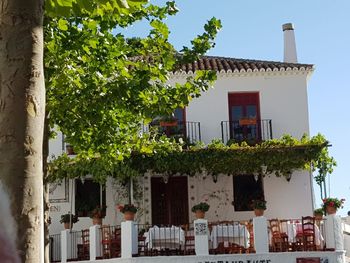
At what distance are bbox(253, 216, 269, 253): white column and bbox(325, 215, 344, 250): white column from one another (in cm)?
170

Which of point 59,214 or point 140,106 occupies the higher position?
point 140,106

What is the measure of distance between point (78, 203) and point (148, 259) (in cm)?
627

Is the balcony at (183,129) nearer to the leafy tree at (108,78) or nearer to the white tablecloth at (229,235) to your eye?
the white tablecloth at (229,235)

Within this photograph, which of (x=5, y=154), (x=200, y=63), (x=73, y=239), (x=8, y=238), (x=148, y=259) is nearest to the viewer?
(x=8, y=238)

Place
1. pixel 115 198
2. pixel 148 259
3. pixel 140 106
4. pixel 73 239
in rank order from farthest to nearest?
1. pixel 115 198
2. pixel 73 239
3. pixel 148 259
4. pixel 140 106

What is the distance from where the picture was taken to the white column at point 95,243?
17766 mm

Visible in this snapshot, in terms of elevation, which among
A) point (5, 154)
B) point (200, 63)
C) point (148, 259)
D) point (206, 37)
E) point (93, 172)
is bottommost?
point (148, 259)

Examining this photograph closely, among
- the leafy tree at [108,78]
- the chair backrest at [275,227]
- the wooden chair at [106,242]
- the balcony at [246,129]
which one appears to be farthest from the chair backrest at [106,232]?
the balcony at [246,129]

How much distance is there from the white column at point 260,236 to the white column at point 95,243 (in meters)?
4.25

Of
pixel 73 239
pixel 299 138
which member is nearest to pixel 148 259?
pixel 73 239

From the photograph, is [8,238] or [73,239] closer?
[8,238]

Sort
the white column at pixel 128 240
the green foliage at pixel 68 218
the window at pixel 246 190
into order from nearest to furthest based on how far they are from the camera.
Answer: the white column at pixel 128 240, the green foliage at pixel 68 218, the window at pixel 246 190

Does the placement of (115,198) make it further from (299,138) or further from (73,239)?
(299,138)

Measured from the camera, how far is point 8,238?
7.29 feet
